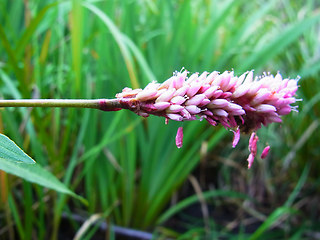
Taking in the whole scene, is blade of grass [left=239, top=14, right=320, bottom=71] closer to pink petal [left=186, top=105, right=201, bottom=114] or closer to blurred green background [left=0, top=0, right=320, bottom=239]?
blurred green background [left=0, top=0, right=320, bottom=239]

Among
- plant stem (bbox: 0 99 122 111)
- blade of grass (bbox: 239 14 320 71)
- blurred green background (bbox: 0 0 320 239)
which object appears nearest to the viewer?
plant stem (bbox: 0 99 122 111)

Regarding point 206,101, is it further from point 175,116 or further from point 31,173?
point 31,173

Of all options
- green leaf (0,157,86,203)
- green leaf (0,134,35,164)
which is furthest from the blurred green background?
green leaf (0,134,35,164)

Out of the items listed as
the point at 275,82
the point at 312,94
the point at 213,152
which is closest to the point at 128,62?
the point at 275,82

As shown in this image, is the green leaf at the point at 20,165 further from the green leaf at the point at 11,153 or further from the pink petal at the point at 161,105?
the pink petal at the point at 161,105

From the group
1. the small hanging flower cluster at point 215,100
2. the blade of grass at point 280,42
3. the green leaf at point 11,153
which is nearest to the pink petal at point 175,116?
the small hanging flower cluster at point 215,100

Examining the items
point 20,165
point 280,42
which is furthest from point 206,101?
point 280,42

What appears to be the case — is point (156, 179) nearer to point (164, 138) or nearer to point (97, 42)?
point (164, 138)
